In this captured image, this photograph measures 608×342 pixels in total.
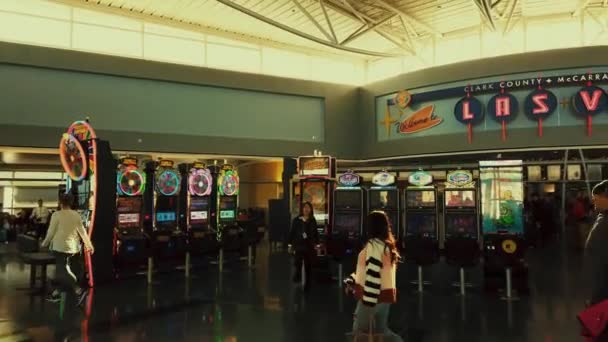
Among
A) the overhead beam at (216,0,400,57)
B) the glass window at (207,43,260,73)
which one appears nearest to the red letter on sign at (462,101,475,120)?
the overhead beam at (216,0,400,57)

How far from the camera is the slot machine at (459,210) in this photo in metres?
7.94

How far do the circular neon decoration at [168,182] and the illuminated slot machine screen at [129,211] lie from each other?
24.2 inches

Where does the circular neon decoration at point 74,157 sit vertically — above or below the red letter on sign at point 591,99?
below

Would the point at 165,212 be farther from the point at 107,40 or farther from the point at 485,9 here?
the point at 485,9

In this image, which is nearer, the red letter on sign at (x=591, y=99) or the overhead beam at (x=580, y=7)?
the red letter on sign at (x=591, y=99)

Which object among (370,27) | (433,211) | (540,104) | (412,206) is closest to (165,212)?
(412,206)

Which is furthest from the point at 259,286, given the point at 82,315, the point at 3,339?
the point at 3,339

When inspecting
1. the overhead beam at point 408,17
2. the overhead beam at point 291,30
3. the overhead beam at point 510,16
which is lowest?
the overhead beam at point 291,30

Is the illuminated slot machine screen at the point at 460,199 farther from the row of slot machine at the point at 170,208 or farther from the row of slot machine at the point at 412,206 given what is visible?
the row of slot machine at the point at 170,208

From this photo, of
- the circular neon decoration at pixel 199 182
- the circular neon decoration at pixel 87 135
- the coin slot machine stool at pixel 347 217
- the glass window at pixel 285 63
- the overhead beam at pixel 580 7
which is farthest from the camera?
the glass window at pixel 285 63

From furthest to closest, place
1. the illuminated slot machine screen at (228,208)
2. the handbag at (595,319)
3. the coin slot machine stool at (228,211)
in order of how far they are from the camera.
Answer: the illuminated slot machine screen at (228,208)
the coin slot machine stool at (228,211)
the handbag at (595,319)

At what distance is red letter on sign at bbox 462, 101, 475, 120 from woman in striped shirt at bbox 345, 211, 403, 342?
10283 millimetres

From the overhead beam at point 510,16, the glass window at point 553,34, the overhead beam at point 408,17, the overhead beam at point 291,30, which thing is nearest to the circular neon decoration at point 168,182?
the overhead beam at point 291,30

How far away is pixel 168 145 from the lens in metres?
13.5
